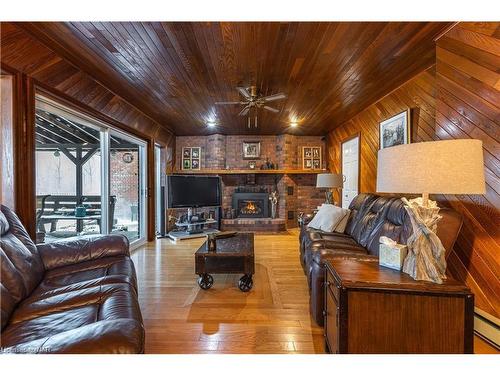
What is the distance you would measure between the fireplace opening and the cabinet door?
4371mm

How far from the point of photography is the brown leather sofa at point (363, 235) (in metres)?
1.66

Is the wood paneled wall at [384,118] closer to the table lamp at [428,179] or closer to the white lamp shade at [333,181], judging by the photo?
the white lamp shade at [333,181]

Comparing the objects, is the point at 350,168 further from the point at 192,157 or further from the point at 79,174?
the point at 79,174

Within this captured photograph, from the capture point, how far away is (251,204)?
600cm

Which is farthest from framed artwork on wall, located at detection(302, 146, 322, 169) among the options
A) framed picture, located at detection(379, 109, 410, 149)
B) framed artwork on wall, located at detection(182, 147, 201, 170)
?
framed artwork on wall, located at detection(182, 147, 201, 170)

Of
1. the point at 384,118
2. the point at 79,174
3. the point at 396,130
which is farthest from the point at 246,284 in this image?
the point at 384,118

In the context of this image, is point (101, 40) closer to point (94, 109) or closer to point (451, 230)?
point (94, 109)

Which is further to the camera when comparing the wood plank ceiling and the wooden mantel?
the wooden mantel

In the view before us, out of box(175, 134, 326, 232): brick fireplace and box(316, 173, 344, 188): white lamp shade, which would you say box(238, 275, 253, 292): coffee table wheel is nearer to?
box(316, 173, 344, 188): white lamp shade

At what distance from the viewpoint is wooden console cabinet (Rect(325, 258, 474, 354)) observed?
1172mm

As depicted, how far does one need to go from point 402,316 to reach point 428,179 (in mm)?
719

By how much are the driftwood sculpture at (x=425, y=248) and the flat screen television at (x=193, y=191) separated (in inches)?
175

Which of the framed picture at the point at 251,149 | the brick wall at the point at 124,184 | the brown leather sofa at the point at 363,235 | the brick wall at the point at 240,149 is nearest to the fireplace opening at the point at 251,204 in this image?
the brick wall at the point at 240,149

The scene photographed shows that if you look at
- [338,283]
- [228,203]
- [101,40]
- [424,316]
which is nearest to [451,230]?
[424,316]
